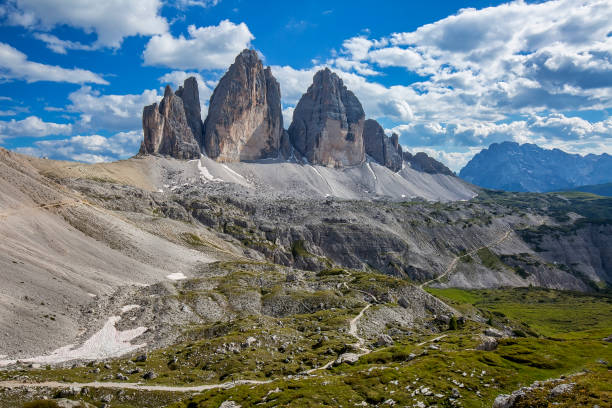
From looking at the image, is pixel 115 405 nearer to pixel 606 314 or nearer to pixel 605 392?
pixel 605 392

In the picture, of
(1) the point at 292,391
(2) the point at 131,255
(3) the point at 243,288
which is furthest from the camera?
(2) the point at 131,255

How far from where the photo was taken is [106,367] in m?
57.0

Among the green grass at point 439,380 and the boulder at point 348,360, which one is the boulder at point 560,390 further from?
the boulder at point 348,360

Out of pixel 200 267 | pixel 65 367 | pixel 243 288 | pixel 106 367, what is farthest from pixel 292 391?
pixel 200 267

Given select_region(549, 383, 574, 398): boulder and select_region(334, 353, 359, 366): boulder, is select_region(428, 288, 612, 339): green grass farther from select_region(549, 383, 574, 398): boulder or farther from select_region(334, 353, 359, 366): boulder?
select_region(549, 383, 574, 398): boulder

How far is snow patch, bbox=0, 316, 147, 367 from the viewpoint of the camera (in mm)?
64938

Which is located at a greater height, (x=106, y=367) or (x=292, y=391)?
(x=292, y=391)

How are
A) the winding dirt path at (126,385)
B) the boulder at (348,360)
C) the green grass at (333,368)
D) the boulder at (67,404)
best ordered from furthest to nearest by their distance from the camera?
the boulder at (348,360), the winding dirt path at (126,385), the boulder at (67,404), the green grass at (333,368)

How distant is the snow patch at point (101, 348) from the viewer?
64.9 m

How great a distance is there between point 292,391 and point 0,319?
59.1m

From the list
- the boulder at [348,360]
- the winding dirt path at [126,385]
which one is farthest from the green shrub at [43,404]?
the boulder at [348,360]

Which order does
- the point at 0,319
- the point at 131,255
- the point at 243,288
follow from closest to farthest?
the point at 0,319, the point at 243,288, the point at 131,255

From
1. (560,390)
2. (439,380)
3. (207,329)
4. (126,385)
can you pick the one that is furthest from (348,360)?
(207,329)

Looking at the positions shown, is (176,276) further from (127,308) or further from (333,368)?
(333,368)
